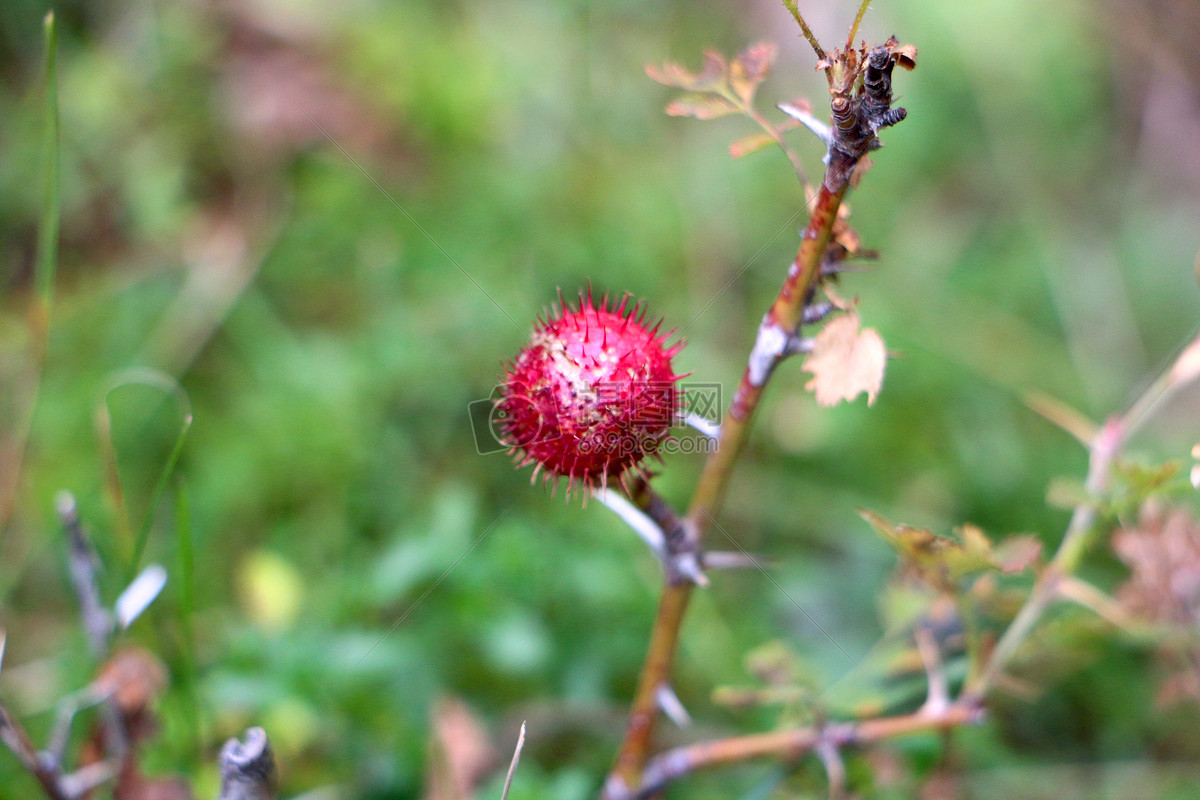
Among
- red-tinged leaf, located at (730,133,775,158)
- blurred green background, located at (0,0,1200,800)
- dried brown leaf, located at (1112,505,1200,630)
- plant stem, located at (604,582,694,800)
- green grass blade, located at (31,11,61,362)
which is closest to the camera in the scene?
red-tinged leaf, located at (730,133,775,158)

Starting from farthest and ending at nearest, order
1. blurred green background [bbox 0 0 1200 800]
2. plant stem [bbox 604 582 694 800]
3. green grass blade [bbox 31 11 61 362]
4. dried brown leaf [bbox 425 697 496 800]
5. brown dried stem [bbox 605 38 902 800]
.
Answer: blurred green background [bbox 0 0 1200 800] → dried brown leaf [bbox 425 697 496 800] → green grass blade [bbox 31 11 61 362] → plant stem [bbox 604 582 694 800] → brown dried stem [bbox 605 38 902 800]

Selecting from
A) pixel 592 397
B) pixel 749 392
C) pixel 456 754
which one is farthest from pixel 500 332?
pixel 749 392

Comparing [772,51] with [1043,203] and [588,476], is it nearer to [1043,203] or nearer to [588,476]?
[588,476]

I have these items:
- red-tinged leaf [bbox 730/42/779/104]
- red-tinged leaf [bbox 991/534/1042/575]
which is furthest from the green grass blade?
red-tinged leaf [bbox 991/534/1042/575]

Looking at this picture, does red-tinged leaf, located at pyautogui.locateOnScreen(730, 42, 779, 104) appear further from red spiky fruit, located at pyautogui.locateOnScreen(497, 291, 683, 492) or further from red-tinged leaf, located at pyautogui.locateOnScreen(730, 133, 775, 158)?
red spiky fruit, located at pyautogui.locateOnScreen(497, 291, 683, 492)

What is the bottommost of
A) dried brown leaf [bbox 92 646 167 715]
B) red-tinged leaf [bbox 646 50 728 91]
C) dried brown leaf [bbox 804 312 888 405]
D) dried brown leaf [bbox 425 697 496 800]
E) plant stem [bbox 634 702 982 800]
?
dried brown leaf [bbox 92 646 167 715]

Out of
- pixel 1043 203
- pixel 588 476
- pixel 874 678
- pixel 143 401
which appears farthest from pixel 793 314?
pixel 1043 203

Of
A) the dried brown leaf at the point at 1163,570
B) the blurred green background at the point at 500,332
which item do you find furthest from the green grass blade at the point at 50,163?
the dried brown leaf at the point at 1163,570

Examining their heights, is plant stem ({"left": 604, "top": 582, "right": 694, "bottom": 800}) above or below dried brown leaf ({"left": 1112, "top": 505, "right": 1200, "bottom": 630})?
below

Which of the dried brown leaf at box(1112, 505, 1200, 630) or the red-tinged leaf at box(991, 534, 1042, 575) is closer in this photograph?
the red-tinged leaf at box(991, 534, 1042, 575)
